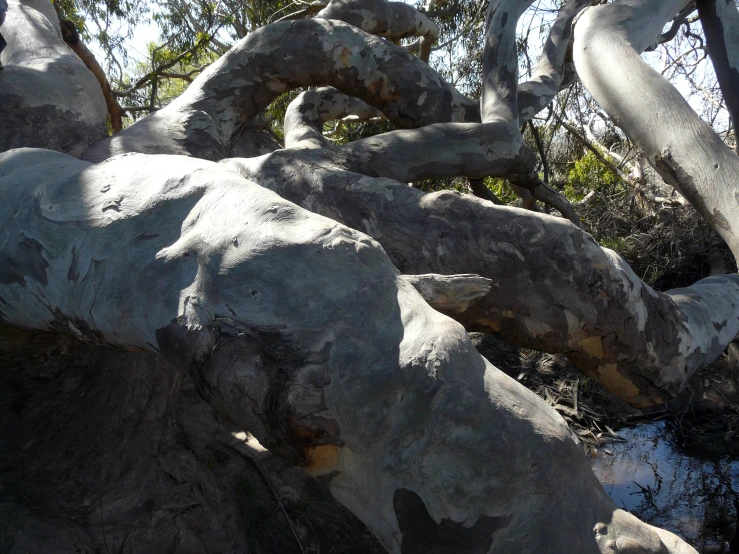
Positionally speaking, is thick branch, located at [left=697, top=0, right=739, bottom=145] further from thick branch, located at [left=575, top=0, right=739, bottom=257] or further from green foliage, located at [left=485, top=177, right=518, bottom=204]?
green foliage, located at [left=485, top=177, right=518, bottom=204]

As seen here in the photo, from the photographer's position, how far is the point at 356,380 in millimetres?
1109

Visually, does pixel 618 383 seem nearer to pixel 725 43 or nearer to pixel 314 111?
pixel 725 43

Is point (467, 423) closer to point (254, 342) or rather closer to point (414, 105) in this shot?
point (254, 342)

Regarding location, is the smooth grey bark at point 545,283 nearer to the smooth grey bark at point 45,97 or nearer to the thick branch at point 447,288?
the thick branch at point 447,288

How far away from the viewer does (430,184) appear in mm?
5070

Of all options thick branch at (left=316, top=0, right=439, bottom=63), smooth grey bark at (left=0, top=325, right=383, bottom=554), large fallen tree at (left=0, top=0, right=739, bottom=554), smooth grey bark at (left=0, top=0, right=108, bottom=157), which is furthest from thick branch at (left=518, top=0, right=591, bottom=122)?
smooth grey bark at (left=0, top=325, right=383, bottom=554)

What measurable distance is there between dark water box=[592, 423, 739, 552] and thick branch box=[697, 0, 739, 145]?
1604 mm

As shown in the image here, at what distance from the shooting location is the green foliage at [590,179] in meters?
5.72

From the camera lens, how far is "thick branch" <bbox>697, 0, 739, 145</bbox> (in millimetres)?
2164

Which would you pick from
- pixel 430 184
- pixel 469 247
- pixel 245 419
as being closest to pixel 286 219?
pixel 245 419

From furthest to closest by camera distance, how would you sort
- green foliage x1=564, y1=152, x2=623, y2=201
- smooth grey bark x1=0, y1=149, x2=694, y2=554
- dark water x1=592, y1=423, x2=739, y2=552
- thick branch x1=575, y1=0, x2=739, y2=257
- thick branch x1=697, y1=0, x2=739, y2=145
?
green foliage x1=564, y1=152, x2=623, y2=201 → dark water x1=592, y1=423, x2=739, y2=552 → thick branch x1=697, y1=0, x2=739, y2=145 → thick branch x1=575, y1=0, x2=739, y2=257 → smooth grey bark x1=0, y1=149, x2=694, y2=554

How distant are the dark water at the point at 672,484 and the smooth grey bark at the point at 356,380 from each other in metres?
1.84

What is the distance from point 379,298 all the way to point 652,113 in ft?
3.92

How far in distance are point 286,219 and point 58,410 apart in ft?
3.98
